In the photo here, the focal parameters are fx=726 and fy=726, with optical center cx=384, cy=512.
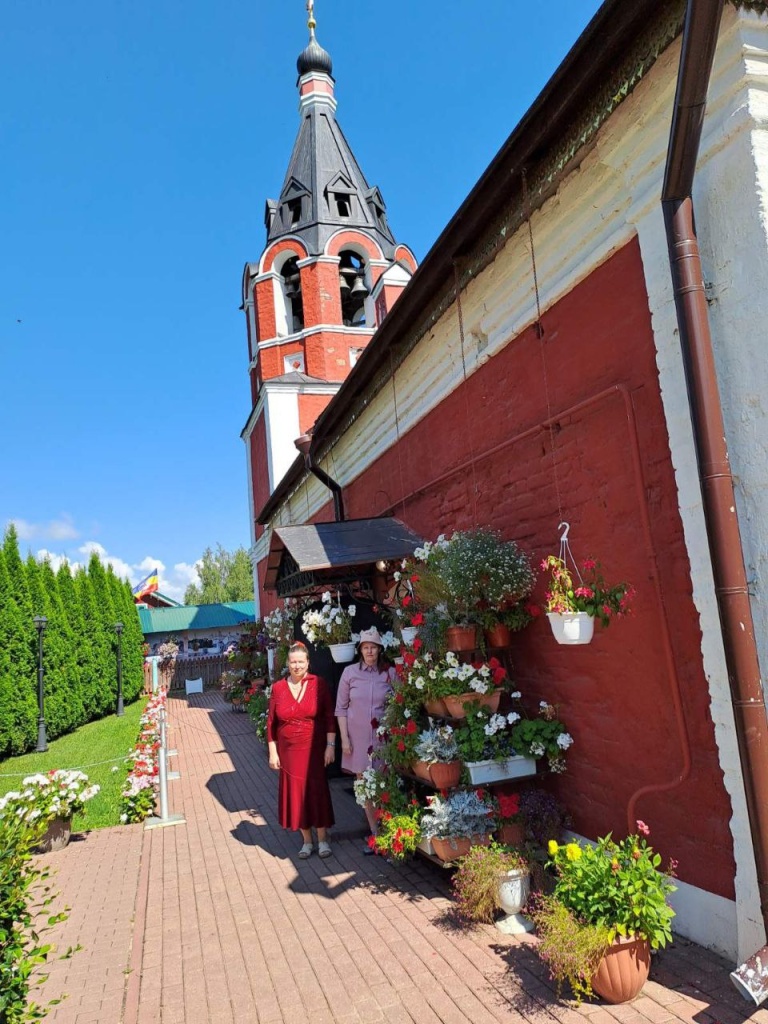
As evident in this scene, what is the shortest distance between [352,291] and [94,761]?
14201mm

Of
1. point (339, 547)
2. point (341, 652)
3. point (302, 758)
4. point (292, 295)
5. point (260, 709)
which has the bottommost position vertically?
point (260, 709)

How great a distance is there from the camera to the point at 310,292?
66.1 ft

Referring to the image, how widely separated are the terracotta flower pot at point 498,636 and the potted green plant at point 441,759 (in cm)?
65

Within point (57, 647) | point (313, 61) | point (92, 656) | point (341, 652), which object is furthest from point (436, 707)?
point (313, 61)

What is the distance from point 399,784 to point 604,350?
3322 millimetres

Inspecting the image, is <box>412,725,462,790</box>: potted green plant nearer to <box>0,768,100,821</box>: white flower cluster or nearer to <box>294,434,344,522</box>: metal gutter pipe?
<box>0,768,100,821</box>: white flower cluster

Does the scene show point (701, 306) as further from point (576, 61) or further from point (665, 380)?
point (576, 61)

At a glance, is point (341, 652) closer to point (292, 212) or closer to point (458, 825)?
point (458, 825)

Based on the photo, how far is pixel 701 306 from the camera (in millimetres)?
3395

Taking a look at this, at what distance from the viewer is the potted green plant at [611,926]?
126 inches

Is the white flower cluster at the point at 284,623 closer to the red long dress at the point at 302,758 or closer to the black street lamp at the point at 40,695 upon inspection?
the red long dress at the point at 302,758

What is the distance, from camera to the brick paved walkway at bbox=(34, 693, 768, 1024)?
3377 millimetres

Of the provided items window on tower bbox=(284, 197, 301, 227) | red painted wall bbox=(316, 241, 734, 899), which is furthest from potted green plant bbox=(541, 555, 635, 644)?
window on tower bbox=(284, 197, 301, 227)

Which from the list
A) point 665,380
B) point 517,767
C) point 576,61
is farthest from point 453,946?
point 576,61
